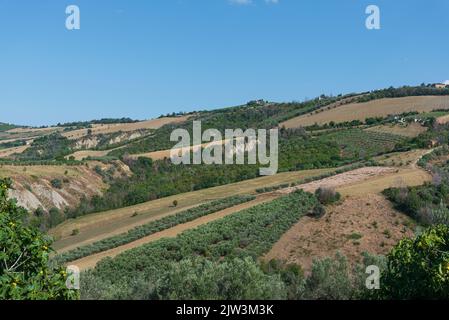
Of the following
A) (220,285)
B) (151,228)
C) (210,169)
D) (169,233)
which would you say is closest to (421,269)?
(220,285)

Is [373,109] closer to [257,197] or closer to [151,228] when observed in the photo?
[257,197]

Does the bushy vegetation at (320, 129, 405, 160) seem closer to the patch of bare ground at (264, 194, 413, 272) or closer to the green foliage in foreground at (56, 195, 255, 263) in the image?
the green foliage in foreground at (56, 195, 255, 263)

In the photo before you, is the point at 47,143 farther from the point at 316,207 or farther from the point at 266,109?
the point at 316,207

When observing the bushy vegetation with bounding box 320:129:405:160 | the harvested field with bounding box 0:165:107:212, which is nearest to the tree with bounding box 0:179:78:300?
the harvested field with bounding box 0:165:107:212

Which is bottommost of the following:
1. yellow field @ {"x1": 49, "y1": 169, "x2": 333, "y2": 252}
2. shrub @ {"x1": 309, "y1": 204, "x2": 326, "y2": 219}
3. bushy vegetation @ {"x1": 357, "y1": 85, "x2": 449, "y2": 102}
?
yellow field @ {"x1": 49, "y1": 169, "x2": 333, "y2": 252}

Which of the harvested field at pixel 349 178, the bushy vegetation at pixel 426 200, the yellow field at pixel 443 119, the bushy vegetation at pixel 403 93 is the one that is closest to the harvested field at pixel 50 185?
the harvested field at pixel 349 178
